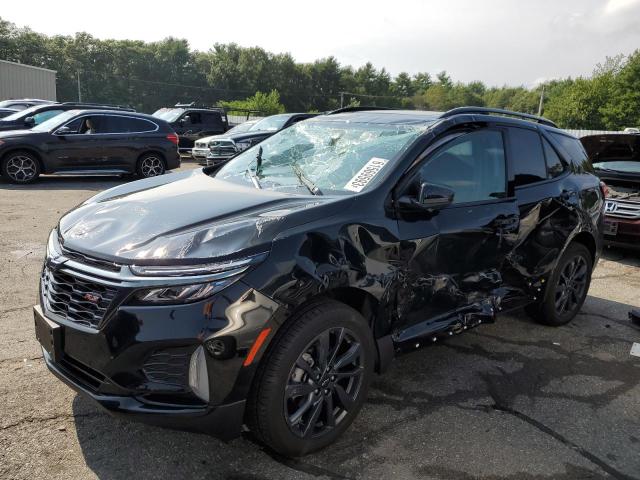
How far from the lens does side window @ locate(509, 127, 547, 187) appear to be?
400 centimetres

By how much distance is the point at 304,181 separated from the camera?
3.32 metres

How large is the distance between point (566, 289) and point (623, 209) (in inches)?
128

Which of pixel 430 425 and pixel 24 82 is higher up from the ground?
pixel 24 82

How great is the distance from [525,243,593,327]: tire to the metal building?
109 feet

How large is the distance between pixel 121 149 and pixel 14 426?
10.3 meters

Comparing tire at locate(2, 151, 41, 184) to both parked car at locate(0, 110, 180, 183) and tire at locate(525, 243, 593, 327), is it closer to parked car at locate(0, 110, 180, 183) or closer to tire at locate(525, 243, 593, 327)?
parked car at locate(0, 110, 180, 183)

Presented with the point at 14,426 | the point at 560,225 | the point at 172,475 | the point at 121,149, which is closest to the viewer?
the point at 172,475

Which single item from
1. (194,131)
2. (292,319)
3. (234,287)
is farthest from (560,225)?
(194,131)

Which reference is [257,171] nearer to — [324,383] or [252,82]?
[324,383]

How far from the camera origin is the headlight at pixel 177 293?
2.28 meters

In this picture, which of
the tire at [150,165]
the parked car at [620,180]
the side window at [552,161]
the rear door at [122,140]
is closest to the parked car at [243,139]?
the tire at [150,165]

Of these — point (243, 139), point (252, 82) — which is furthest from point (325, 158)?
point (252, 82)

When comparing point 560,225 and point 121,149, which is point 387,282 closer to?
point 560,225

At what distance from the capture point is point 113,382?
2.34m
